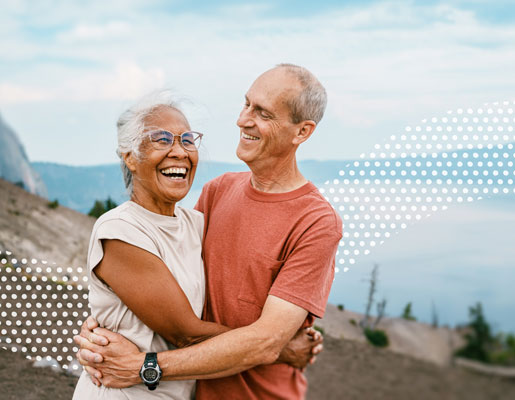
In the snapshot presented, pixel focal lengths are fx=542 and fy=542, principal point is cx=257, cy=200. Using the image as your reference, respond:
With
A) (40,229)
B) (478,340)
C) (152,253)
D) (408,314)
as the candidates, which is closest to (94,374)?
(152,253)

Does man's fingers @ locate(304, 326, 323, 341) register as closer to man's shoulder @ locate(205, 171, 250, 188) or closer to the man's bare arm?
the man's bare arm

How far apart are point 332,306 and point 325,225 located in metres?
1.46

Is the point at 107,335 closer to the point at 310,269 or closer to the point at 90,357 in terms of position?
the point at 90,357

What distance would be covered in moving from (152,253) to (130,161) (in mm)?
607

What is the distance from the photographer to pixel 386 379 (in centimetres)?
318

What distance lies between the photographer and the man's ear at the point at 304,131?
3369 millimetres

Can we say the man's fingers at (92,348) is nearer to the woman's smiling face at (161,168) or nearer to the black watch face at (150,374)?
the black watch face at (150,374)

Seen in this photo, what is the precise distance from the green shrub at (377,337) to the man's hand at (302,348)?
46 centimetres

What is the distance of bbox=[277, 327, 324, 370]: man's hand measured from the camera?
3.17 metres

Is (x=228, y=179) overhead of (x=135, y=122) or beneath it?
beneath

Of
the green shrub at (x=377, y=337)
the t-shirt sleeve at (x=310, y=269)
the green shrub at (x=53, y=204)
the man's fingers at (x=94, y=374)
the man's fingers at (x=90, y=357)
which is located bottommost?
the green shrub at (x=53, y=204)

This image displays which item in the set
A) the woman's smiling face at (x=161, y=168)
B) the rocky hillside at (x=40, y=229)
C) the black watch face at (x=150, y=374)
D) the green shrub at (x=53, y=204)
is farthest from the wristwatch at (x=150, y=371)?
the green shrub at (x=53, y=204)

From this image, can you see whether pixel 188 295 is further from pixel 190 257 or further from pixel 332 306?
pixel 332 306

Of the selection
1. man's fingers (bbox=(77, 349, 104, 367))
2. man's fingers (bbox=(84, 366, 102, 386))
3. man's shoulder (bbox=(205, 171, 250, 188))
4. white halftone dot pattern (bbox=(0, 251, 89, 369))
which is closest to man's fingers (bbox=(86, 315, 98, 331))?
man's fingers (bbox=(77, 349, 104, 367))
